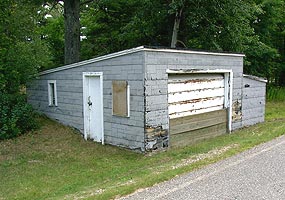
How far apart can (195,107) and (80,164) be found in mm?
3857

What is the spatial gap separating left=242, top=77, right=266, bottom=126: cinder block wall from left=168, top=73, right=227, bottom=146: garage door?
1202mm

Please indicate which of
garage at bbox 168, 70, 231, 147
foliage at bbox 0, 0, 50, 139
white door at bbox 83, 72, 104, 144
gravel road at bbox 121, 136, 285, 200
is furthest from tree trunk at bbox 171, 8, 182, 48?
gravel road at bbox 121, 136, 285, 200

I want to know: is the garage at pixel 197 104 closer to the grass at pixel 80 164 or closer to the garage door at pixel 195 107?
the garage door at pixel 195 107

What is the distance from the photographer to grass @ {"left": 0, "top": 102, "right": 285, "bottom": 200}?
5.64 m

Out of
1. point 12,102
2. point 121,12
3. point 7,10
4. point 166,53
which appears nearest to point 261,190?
point 166,53

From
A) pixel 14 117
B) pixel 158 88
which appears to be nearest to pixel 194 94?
pixel 158 88

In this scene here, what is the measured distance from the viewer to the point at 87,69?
387 inches

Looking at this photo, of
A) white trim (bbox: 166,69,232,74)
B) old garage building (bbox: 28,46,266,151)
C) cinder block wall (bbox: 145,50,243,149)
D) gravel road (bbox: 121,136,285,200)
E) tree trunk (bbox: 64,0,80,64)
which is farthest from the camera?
tree trunk (bbox: 64,0,80,64)

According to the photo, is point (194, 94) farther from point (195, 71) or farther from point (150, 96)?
point (150, 96)

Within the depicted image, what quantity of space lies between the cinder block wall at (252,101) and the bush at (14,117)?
7.19 meters

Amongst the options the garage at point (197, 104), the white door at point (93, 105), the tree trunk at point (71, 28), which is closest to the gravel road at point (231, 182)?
the garage at point (197, 104)

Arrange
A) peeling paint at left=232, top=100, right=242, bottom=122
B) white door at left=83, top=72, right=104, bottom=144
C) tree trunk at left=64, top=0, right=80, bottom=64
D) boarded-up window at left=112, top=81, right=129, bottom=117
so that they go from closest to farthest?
boarded-up window at left=112, top=81, right=129, bottom=117
white door at left=83, top=72, right=104, bottom=144
peeling paint at left=232, top=100, right=242, bottom=122
tree trunk at left=64, top=0, right=80, bottom=64

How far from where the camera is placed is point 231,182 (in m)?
5.09

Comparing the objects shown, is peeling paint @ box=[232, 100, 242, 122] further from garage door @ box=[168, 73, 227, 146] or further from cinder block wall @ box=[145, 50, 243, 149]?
cinder block wall @ box=[145, 50, 243, 149]
